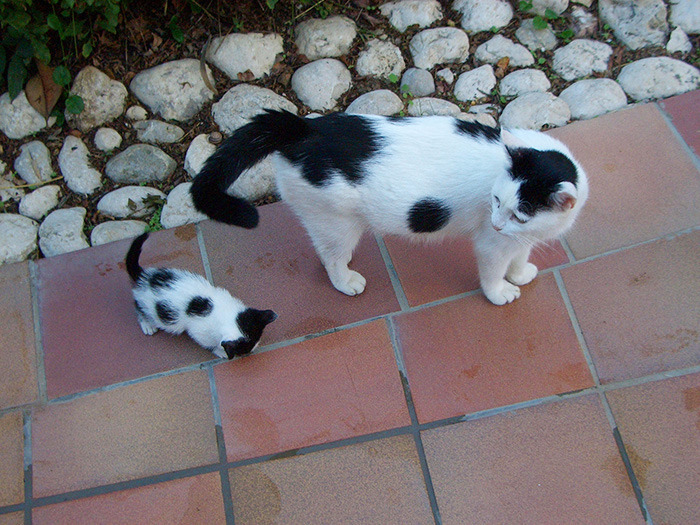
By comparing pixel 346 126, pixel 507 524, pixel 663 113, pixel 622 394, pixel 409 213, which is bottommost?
pixel 507 524

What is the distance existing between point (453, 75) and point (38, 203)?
7.29ft

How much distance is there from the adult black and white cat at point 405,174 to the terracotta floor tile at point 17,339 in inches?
45.2

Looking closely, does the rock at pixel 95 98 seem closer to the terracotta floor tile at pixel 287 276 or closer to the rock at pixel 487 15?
the terracotta floor tile at pixel 287 276

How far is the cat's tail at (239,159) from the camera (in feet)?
5.39

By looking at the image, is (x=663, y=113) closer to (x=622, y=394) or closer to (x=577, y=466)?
(x=622, y=394)

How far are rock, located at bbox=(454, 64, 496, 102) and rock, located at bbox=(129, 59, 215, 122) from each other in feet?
4.38

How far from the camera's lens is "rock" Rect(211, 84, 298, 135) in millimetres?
2740

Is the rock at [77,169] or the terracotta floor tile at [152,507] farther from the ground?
the rock at [77,169]

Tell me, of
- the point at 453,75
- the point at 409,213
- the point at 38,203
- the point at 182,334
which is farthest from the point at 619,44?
the point at 38,203

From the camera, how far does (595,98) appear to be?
258 cm

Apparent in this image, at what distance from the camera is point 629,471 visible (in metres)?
1.75

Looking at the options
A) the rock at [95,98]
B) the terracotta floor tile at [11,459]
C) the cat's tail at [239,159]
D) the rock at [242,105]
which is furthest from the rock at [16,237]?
the cat's tail at [239,159]

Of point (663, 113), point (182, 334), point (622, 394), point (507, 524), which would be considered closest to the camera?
point (507, 524)

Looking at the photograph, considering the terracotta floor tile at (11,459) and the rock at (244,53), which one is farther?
the rock at (244,53)
